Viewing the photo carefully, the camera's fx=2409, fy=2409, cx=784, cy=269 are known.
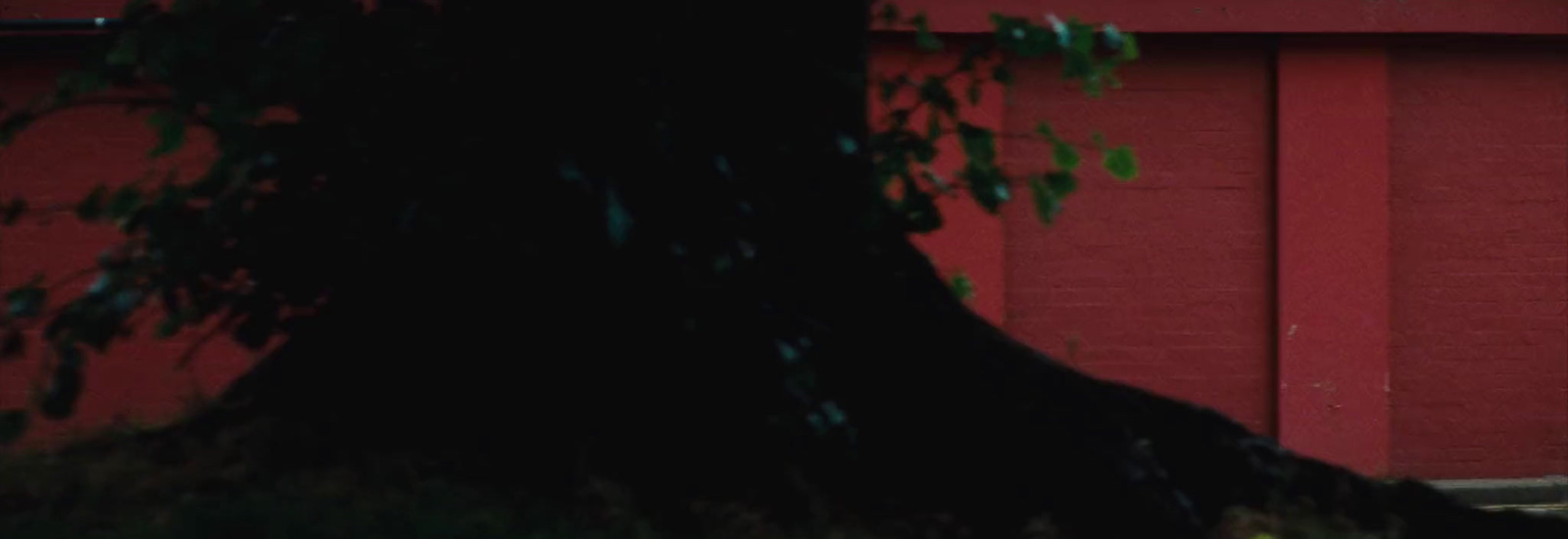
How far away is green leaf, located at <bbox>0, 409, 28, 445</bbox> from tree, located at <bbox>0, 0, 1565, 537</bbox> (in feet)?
0.64

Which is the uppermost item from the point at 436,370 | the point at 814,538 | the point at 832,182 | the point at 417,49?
the point at 417,49

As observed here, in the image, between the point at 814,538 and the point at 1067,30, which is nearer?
the point at 814,538

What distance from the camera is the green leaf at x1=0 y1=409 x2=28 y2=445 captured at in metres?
5.27

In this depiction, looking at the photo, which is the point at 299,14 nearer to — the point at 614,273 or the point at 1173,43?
the point at 614,273

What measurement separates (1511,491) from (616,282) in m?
9.28

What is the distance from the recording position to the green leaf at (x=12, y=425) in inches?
208

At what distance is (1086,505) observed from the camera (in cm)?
570

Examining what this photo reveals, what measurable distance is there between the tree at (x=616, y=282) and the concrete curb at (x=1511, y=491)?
7618 mm

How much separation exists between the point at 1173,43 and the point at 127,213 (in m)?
8.91

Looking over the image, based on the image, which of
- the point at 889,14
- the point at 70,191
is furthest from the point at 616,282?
the point at 70,191

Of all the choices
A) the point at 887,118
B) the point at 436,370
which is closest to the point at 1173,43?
the point at 887,118

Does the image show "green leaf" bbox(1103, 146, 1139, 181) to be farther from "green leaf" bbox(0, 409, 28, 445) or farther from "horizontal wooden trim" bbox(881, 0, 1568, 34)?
"horizontal wooden trim" bbox(881, 0, 1568, 34)

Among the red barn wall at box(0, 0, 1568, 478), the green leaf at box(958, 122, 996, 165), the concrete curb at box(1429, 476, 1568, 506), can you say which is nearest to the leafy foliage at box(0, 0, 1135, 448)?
the green leaf at box(958, 122, 996, 165)

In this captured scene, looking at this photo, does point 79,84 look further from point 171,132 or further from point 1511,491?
point 1511,491
